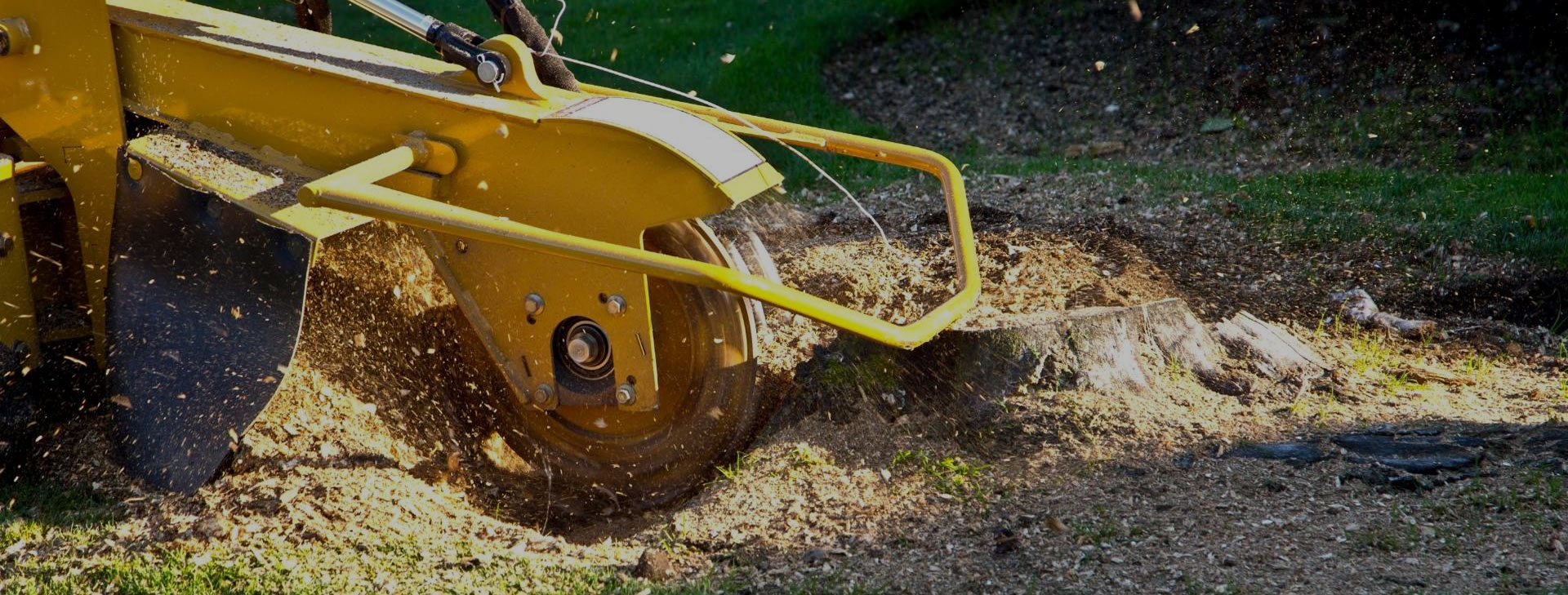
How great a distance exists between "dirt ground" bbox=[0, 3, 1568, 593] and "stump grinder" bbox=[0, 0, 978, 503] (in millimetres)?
158

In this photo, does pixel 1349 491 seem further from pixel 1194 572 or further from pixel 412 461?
pixel 412 461

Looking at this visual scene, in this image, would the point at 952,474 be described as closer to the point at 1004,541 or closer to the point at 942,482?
the point at 942,482

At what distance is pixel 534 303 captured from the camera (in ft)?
10.8

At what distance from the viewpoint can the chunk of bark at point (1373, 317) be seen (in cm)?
423

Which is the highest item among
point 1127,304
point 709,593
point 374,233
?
point 374,233

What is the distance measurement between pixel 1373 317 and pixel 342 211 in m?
3.11

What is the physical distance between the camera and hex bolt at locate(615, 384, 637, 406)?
332 centimetres

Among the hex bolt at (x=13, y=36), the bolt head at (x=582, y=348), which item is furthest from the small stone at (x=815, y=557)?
the hex bolt at (x=13, y=36)

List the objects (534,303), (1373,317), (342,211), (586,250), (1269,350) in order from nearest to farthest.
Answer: (586,250) → (342,211) → (534,303) → (1269,350) → (1373,317)

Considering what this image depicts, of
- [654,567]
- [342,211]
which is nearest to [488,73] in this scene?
[342,211]

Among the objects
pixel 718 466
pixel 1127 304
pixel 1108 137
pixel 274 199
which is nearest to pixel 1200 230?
pixel 1127 304

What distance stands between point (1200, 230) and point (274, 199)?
322cm

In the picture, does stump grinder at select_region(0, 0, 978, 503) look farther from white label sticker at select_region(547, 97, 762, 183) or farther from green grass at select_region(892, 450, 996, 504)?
green grass at select_region(892, 450, 996, 504)

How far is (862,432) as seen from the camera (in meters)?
3.46
